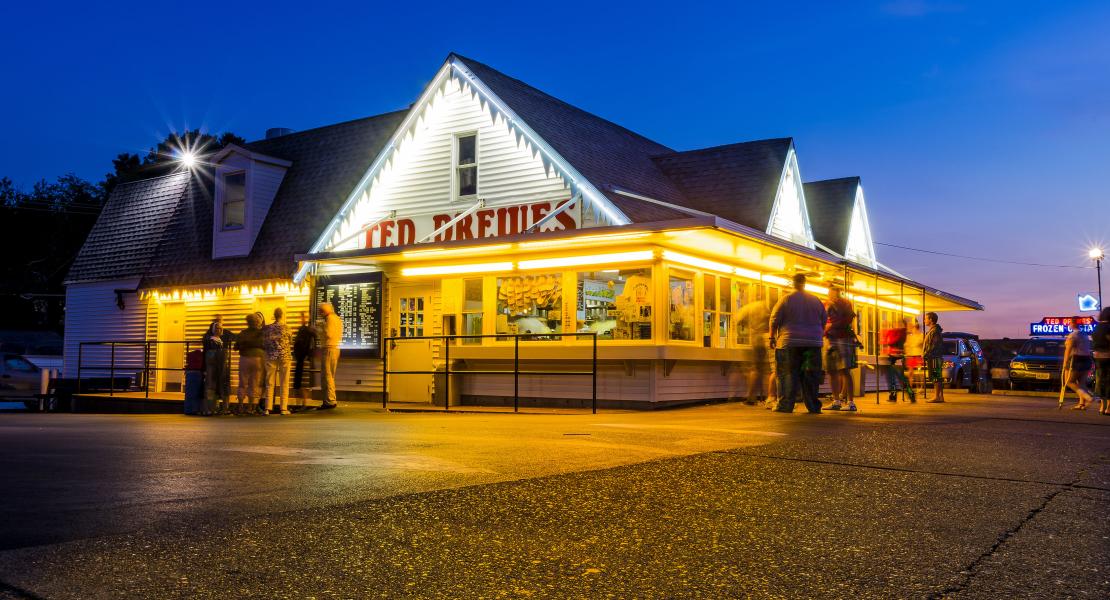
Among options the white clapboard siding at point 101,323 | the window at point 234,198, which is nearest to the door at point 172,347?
the white clapboard siding at point 101,323

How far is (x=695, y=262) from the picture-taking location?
1802 cm

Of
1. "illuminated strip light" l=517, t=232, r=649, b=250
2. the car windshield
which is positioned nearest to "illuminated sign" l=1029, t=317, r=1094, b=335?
the car windshield

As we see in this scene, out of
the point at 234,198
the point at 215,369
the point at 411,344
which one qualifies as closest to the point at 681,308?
the point at 411,344

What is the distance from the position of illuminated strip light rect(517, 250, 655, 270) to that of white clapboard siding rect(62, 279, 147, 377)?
43.2 ft

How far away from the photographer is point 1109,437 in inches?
428

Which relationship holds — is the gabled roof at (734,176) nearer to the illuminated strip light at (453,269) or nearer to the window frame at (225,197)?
the illuminated strip light at (453,269)

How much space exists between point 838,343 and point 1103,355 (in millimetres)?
5185

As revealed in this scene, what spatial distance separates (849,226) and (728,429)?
1826 centimetres

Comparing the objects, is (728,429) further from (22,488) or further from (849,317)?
(22,488)

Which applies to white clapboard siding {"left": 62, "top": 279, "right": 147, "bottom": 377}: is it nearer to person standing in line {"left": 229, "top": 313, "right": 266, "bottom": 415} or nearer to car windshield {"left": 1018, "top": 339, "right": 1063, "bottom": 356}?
person standing in line {"left": 229, "top": 313, "right": 266, "bottom": 415}

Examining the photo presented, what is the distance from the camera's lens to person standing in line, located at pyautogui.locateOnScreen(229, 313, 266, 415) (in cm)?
1733

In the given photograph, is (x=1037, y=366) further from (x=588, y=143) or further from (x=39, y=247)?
(x=39, y=247)

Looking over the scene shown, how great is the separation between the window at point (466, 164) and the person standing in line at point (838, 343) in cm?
822

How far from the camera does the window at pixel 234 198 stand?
83.7ft
